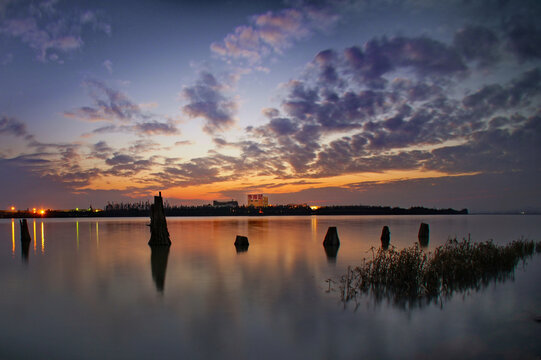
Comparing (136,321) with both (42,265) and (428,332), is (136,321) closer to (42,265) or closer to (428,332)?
(428,332)

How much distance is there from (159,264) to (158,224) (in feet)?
21.5

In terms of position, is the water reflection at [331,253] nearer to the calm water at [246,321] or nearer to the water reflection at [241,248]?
the calm water at [246,321]

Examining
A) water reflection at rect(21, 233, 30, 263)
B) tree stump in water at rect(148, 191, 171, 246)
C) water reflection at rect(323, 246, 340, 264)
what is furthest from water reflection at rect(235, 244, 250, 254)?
water reflection at rect(21, 233, 30, 263)

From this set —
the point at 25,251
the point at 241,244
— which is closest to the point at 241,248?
the point at 241,244

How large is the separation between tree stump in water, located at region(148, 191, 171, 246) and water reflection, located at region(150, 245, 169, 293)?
0.44 meters

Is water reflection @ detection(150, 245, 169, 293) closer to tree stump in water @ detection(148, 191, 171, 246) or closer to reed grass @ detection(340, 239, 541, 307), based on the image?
tree stump in water @ detection(148, 191, 171, 246)

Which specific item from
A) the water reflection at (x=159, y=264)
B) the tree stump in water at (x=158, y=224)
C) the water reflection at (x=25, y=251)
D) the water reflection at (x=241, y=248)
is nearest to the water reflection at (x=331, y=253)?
the water reflection at (x=241, y=248)

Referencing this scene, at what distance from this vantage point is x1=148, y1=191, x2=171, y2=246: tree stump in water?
21719 millimetres

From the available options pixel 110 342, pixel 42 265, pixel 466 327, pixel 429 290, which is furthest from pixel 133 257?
pixel 466 327

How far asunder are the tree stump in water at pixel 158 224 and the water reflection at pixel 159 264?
1.45 feet

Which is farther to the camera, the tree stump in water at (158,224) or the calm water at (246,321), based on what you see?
the tree stump in water at (158,224)

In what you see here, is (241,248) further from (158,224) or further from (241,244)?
(158,224)

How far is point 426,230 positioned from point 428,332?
25.5m

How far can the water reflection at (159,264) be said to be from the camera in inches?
504
